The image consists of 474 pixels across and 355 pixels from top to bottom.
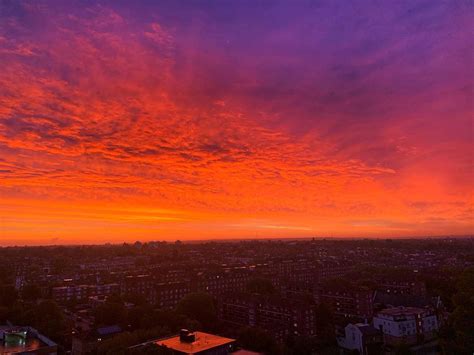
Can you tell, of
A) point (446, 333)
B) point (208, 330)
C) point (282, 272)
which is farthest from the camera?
point (282, 272)

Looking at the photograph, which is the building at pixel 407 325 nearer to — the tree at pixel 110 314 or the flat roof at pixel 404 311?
the flat roof at pixel 404 311

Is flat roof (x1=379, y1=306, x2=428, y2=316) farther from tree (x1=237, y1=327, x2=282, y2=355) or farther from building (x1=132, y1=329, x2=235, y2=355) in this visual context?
building (x1=132, y1=329, x2=235, y2=355)

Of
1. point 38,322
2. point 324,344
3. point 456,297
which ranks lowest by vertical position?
point 324,344

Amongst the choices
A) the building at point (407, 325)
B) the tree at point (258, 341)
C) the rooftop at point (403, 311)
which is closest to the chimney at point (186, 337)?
the tree at point (258, 341)

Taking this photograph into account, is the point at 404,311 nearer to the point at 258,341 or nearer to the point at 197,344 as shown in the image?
the point at 258,341

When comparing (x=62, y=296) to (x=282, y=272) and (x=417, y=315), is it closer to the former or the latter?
(x=282, y=272)

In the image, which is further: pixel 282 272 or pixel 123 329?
pixel 282 272

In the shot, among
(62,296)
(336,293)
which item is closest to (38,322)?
(62,296)
